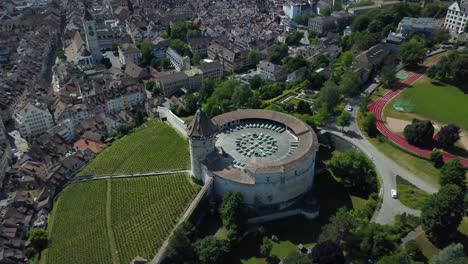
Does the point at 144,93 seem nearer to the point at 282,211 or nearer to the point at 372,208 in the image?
the point at 282,211

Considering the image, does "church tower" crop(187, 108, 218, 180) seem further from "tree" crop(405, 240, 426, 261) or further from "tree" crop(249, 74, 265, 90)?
"tree" crop(249, 74, 265, 90)

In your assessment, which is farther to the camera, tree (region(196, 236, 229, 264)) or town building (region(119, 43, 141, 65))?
town building (region(119, 43, 141, 65))

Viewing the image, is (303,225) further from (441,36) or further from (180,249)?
(441,36)

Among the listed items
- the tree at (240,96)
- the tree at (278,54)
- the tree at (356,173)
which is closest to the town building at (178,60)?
the tree at (278,54)

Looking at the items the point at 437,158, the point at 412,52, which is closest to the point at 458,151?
the point at 437,158

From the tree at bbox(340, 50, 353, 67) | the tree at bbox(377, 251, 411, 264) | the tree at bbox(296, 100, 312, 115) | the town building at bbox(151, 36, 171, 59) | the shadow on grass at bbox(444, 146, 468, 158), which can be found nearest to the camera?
the tree at bbox(377, 251, 411, 264)

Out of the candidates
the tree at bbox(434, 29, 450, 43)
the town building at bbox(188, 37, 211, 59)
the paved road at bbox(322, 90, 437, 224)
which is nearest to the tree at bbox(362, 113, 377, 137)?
the paved road at bbox(322, 90, 437, 224)
